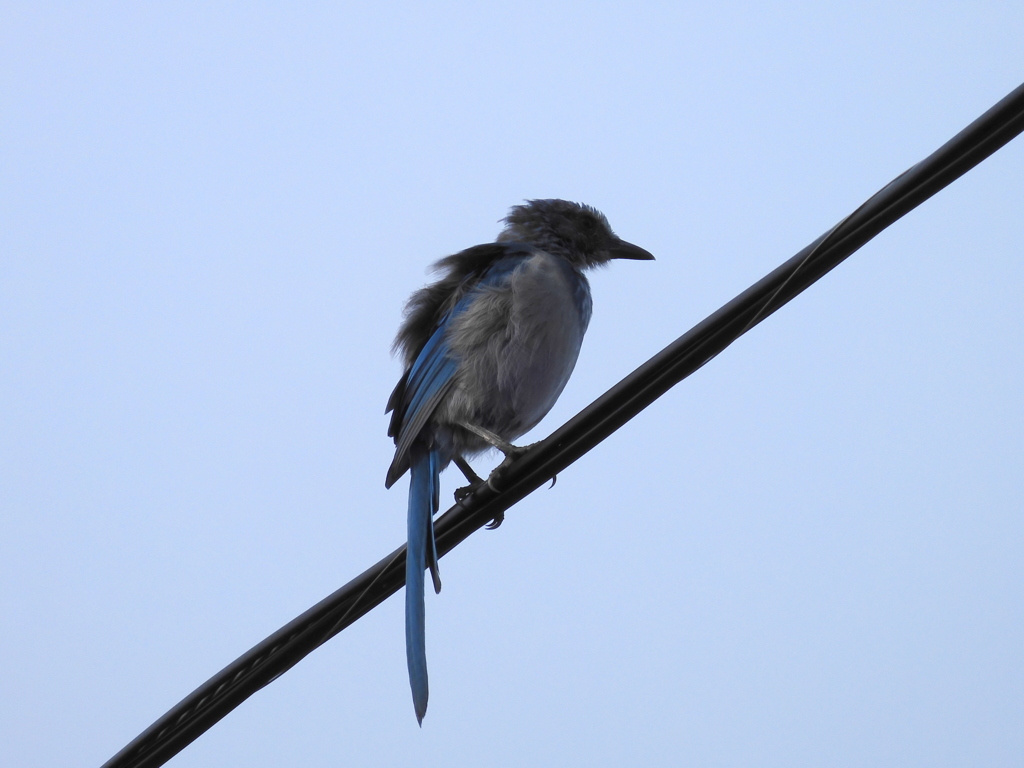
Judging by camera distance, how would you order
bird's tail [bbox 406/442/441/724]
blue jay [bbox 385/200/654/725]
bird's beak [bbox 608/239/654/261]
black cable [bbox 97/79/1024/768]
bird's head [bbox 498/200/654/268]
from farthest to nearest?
bird's beak [bbox 608/239/654/261] → bird's head [bbox 498/200/654/268] → blue jay [bbox 385/200/654/725] → bird's tail [bbox 406/442/441/724] → black cable [bbox 97/79/1024/768]

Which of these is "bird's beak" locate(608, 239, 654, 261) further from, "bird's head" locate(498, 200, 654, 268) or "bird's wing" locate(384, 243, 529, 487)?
"bird's wing" locate(384, 243, 529, 487)

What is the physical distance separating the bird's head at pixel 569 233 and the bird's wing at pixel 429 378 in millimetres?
697

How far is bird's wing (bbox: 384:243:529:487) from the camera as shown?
4.27 metres

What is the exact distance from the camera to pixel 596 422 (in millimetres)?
2814

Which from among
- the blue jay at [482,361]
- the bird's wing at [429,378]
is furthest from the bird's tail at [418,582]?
the bird's wing at [429,378]

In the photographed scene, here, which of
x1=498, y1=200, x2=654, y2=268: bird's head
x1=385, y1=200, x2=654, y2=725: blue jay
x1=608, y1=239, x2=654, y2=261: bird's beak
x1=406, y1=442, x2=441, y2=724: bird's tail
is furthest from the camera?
x1=608, y1=239, x2=654, y2=261: bird's beak

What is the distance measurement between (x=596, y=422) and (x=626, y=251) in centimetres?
299

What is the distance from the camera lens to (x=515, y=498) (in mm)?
3154

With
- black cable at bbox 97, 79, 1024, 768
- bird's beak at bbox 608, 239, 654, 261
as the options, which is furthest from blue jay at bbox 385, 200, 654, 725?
bird's beak at bbox 608, 239, 654, 261

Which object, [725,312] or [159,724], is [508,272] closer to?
[725,312]

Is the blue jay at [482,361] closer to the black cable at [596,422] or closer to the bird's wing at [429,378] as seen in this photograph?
the bird's wing at [429,378]

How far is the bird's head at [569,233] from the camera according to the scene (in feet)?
17.5

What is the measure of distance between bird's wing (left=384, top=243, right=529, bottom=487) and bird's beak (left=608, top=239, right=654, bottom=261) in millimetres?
1083

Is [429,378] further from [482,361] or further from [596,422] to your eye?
[596,422]
